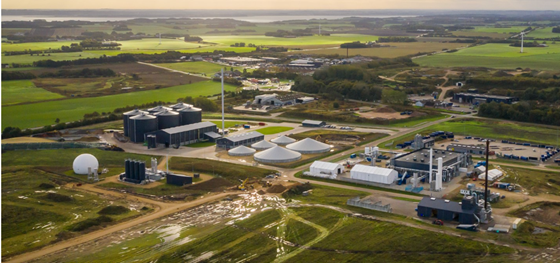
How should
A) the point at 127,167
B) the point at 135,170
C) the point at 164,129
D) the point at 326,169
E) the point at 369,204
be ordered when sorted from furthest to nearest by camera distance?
the point at 164,129, the point at 326,169, the point at 127,167, the point at 135,170, the point at 369,204

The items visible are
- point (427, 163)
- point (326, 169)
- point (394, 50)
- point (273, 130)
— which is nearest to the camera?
point (427, 163)

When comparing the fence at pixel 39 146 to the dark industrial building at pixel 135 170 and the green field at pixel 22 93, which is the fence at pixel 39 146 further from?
the green field at pixel 22 93

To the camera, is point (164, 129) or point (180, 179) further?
point (164, 129)

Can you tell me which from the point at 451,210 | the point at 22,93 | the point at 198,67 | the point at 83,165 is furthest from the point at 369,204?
the point at 198,67

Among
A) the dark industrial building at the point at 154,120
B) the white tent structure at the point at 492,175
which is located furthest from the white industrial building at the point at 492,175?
the dark industrial building at the point at 154,120

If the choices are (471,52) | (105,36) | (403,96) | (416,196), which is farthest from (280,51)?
(416,196)

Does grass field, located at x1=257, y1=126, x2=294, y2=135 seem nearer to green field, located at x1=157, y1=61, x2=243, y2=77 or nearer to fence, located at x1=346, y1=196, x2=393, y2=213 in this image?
fence, located at x1=346, y1=196, x2=393, y2=213

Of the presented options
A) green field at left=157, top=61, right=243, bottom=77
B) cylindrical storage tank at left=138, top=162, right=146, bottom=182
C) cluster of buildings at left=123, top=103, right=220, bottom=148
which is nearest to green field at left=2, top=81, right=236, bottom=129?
cluster of buildings at left=123, top=103, right=220, bottom=148

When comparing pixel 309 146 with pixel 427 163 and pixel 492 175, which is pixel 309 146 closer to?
pixel 427 163
